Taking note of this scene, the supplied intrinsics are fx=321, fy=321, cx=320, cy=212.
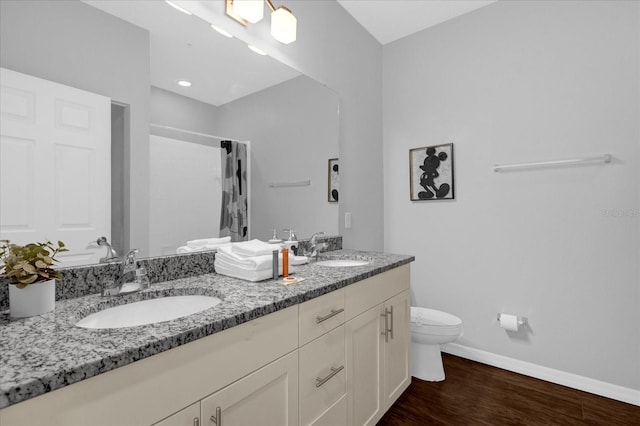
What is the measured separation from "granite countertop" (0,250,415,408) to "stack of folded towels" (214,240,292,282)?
0.04 metres

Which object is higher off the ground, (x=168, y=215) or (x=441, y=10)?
(x=441, y=10)

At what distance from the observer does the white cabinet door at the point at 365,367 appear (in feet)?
4.58

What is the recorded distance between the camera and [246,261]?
1.28 metres

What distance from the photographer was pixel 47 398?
0.55 meters

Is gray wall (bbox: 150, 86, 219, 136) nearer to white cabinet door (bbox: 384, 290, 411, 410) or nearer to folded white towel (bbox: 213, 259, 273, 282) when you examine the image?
folded white towel (bbox: 213, 259, 273, 282)

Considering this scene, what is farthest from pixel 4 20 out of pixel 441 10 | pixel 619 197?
pixel 619 197

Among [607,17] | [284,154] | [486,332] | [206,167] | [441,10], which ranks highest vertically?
[441,10]

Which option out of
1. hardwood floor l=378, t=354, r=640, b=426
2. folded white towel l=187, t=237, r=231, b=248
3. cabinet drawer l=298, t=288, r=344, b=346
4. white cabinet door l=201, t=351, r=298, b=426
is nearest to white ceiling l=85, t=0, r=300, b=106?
folded white towel l=187, t=237, r=231, b=248

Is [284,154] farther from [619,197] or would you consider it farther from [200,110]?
[619,197]

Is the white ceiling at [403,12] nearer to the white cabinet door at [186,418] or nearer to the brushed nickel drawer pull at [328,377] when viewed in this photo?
the brushed nickel drawer pull at [328,377]

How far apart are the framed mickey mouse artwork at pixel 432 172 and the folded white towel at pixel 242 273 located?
1742 mm

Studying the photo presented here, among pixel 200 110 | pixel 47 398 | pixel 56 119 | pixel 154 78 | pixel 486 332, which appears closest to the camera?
pixel 47 398

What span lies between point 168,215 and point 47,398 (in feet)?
2.81

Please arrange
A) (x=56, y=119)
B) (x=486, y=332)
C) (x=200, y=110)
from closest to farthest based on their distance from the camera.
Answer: (x=56, y=119) < (x=200, y=110) < (x=486, y=332)
